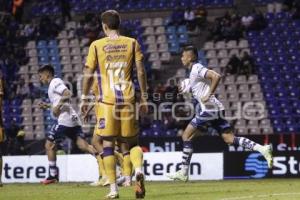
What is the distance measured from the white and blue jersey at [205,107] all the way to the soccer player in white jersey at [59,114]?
2.59m

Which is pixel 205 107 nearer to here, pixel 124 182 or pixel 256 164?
pixel 124 182

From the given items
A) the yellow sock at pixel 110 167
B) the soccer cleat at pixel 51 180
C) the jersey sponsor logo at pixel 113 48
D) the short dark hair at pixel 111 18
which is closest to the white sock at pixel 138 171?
the yellow sock at pixel 110 167

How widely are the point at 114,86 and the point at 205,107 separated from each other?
4479 mm

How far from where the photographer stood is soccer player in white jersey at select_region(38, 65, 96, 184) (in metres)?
16.5

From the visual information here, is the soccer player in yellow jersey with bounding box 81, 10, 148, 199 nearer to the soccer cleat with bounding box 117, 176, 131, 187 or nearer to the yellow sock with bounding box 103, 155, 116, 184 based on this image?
the yellow sock with bounding box 103, 155, 116, 184

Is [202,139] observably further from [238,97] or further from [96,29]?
[96,29]

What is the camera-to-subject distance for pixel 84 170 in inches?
781

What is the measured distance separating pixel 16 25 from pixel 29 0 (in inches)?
108

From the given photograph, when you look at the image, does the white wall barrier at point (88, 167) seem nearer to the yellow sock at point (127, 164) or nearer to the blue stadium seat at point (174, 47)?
the yellow sock at point (127, 164)

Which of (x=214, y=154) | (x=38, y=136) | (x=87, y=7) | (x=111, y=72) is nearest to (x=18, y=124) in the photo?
(x=38, y=136)

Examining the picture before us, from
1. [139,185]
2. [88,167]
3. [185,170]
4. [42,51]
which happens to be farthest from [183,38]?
[139,185]

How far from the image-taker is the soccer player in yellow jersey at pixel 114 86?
11.2 m

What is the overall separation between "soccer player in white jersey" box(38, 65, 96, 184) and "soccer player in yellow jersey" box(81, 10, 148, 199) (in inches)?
207

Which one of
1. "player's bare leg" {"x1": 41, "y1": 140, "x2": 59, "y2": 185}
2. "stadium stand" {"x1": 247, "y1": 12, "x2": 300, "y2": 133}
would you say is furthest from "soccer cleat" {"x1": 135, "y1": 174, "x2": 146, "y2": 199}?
"stadium stand" {"x1": 247, "y1": 12, "x2": 300, "y2": 133}
